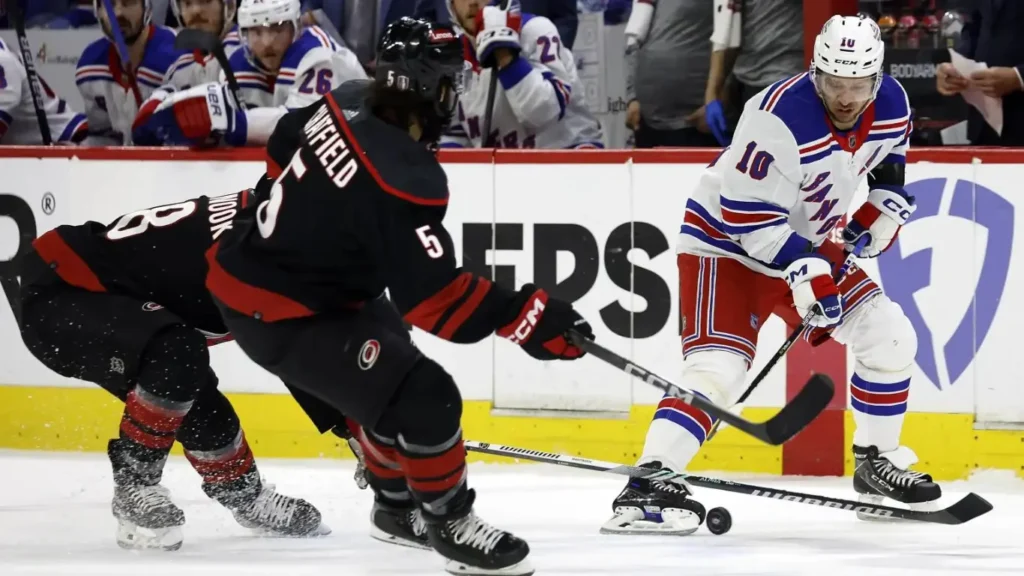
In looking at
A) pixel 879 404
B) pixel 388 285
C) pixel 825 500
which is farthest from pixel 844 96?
pixel 388 285

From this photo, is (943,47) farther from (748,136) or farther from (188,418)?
(188,418)

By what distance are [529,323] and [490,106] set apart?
228 cm

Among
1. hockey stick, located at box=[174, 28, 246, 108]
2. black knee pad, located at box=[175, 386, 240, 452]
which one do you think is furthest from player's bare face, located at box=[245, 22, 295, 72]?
black knee pad, located at box=[175, 386, 240, 452]

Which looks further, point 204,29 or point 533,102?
point 204,29

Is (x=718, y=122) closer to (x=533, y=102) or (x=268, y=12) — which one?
(x=533, y=102)

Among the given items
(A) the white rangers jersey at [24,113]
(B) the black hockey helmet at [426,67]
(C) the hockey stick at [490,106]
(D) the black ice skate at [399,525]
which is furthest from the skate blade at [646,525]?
(A) the white rangers jersey at [24,113]

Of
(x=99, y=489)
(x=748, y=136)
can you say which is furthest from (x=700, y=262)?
(x=99, y=489)

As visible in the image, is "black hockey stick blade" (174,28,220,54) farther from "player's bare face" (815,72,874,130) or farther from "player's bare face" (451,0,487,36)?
"player's bare face" (815,72,874,130)

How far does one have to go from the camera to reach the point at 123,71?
5781 mm

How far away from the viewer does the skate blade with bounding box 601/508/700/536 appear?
3.95 metres

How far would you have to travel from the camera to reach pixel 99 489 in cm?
472

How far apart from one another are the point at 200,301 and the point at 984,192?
92.2 inches

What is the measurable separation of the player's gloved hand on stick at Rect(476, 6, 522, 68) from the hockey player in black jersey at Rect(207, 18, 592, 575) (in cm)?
184

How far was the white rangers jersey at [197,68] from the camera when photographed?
5.57 metres
